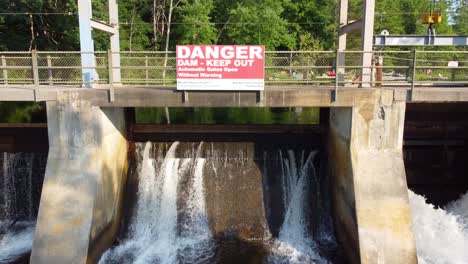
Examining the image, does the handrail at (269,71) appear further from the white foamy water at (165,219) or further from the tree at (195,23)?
the tree at (195,23)

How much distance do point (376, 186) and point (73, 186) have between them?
7021 millimetres

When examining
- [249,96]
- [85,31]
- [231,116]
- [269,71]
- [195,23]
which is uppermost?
[195,23]

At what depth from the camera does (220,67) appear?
9133mm

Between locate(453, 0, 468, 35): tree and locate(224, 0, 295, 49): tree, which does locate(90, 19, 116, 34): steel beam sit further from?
locate(453, 0, 468, 35): tree

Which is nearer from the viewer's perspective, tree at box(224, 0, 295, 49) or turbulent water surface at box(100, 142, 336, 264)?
turbulent water surface at box(100, 142, 336, 264)

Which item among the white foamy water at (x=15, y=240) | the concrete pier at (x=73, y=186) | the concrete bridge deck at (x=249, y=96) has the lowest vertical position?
the white foamy water at (x=15, y=240)

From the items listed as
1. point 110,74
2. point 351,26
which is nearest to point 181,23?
point 351,26

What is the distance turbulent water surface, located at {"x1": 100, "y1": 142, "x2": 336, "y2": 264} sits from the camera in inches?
403

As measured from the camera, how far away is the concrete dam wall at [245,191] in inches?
355

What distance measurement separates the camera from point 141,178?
460 inches

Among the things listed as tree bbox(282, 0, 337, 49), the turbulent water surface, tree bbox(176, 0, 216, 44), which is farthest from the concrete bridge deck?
tree bbox(282, 0, 337, 49)

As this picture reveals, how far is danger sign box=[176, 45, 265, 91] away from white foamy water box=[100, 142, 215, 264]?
331 cm

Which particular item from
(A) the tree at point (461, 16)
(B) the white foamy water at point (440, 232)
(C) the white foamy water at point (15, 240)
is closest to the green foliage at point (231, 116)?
(C) the white foamy water at point (15, 240)

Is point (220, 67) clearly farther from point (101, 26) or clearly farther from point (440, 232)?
point (440, 232)
